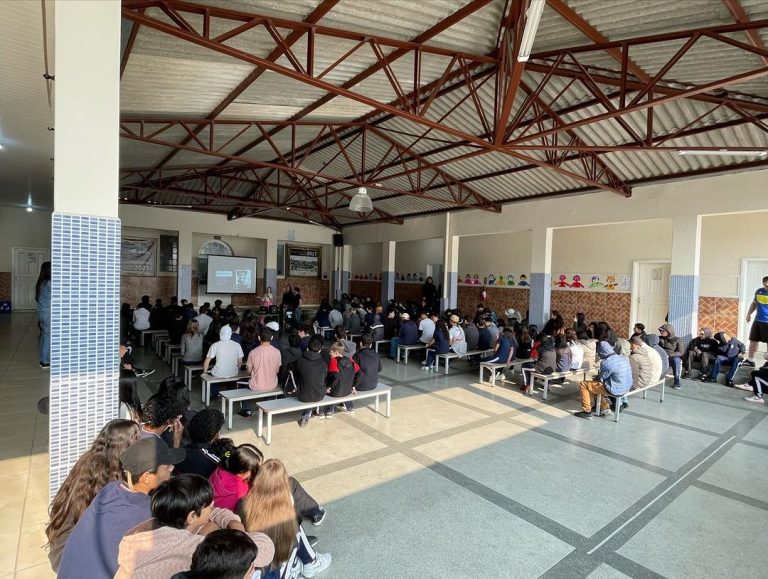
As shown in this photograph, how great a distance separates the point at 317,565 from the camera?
249 cm

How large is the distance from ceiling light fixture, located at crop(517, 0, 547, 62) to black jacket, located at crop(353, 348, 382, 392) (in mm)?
3651

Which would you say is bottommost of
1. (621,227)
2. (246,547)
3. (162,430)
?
(162,430)

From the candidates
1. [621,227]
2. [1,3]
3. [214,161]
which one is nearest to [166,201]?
[214,161]

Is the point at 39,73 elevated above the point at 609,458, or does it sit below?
above

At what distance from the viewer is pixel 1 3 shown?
3051mm

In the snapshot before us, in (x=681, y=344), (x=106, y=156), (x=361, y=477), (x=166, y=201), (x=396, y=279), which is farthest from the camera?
(x=396, y=279)

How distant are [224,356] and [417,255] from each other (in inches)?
495

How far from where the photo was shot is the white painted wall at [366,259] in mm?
18516

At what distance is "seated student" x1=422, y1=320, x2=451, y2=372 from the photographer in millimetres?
8047

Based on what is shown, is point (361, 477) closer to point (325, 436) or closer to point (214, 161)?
point (325, 436)

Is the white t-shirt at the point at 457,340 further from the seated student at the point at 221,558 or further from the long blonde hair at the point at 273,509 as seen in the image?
the seated student at the point at 221,558

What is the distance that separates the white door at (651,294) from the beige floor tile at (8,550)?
12.5m

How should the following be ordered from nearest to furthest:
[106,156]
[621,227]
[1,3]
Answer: [106,156], [1,3], [621,227]

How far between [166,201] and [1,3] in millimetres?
11644
